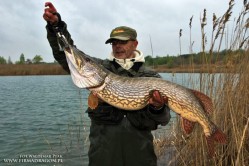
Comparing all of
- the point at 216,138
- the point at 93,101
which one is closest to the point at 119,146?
the point at 93,101

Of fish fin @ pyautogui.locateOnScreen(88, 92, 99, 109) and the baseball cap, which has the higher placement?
the baseball cap

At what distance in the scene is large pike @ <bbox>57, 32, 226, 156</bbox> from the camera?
9.20ft

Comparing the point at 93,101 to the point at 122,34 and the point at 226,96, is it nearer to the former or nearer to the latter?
the point at 122,34

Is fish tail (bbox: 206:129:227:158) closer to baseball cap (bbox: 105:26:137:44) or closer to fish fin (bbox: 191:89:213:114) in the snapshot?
fish fin (bbox: 191:89:213:114)

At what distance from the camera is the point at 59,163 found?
5.89 metres

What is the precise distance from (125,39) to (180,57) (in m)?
1.92

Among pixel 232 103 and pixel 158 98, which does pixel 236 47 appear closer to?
pixel 232 103

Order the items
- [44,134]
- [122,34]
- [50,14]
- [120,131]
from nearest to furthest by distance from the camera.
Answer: [50,14], [120,131], [122,34], [44,134]

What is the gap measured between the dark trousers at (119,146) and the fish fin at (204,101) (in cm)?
62

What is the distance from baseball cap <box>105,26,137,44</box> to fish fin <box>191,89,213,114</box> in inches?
33.1

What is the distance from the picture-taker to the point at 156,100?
277 cm

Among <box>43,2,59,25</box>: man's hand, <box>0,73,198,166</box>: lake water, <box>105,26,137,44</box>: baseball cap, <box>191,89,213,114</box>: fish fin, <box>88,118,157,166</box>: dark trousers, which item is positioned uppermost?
<box>43,2,59,25</box>: man's hand

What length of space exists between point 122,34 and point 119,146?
108 cm

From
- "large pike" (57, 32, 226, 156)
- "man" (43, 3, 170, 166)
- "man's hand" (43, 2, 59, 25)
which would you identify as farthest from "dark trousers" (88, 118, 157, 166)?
"man's hand" (43, 2, 59, 25)
